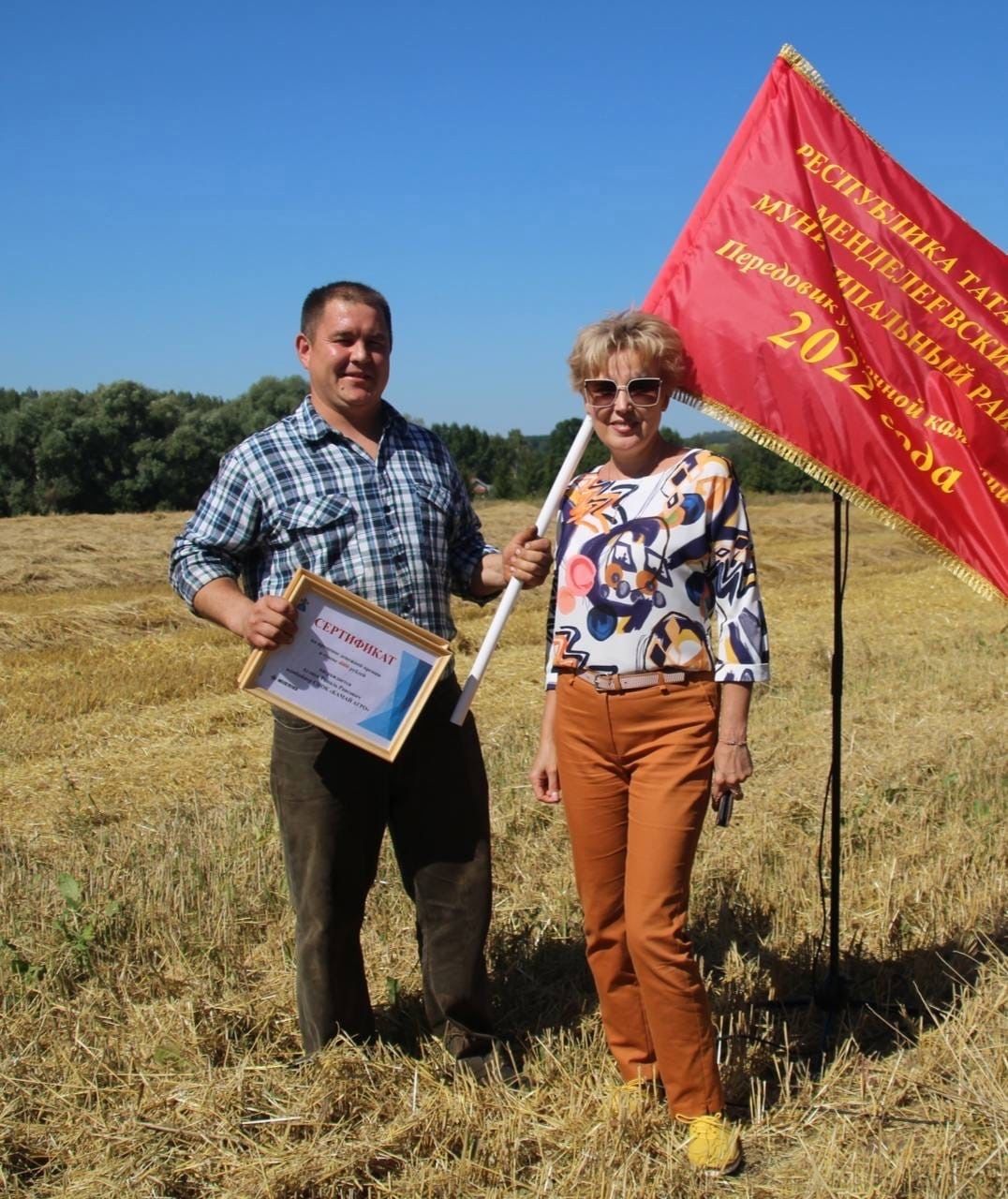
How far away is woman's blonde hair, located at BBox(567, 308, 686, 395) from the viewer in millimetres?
3506

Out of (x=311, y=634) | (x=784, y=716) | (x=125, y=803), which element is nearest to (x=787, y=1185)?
(x=311, y=634)

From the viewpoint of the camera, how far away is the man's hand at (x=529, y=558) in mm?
3748

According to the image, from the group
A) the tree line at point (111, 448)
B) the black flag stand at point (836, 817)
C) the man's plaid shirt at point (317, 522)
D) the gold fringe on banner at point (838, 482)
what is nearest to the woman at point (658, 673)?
the gold fringe on banner at point (838, 482)

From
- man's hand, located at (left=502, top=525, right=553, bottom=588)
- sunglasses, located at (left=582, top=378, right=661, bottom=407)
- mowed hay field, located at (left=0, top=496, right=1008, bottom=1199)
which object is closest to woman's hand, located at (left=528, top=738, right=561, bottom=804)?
man's hand, located at (left=502, top=525, right=553, bottom=588)

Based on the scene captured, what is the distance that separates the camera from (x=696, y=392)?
3.91 metres

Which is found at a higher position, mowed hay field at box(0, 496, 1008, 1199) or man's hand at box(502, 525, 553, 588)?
man's hand at box(502, 525, 553, 588)

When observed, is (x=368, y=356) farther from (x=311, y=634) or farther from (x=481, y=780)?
(x=481, y=780)

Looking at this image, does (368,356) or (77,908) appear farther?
(77,908)

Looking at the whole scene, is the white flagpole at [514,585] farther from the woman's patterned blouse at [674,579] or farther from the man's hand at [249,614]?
the man's hand at [249,614]

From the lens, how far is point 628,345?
11.5 feet

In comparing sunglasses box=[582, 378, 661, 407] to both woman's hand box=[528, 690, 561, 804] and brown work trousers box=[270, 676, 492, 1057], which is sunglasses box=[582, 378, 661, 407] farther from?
brown work trousers box=[270, 676, 492, 1057]

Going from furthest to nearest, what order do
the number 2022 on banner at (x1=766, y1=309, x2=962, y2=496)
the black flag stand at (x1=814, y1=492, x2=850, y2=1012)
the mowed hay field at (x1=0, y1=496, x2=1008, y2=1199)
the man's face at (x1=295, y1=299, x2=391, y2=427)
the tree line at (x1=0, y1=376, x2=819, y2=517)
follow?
the tree line at (x1=0, y1=376, x2=819, y2=517), the black flag stand at (x1=814, y1=492, x2=850, y2=1012), the number 2022 on banner at (x1=766, y1=309, x2=962, y2=496), the man's face at (x1=295, y1=299, x2=391, y2=427), the mowed hay field at (x1=0, y1=496, x2=1008, y2=1199)

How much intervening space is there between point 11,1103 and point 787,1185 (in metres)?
2.19

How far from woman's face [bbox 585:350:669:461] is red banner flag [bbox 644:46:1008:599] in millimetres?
418
